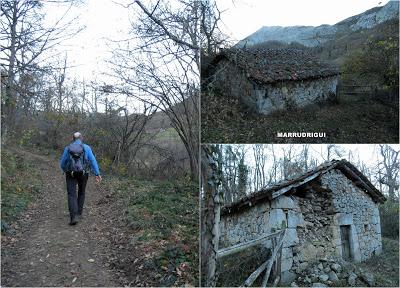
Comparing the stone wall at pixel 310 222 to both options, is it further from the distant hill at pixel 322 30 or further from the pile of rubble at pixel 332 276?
the distant hill at pixel 322 30

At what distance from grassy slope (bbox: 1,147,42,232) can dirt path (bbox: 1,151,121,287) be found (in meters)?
0.17

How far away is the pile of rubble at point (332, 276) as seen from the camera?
3891mm

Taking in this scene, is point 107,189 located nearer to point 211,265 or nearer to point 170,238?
point 170,238

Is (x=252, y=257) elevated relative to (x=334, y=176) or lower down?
lower down

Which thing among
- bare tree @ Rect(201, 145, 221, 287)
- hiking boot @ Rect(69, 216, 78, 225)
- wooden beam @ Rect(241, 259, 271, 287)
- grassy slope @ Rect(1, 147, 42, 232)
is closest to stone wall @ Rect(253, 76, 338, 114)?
bare tree @ Rect(201, 145, 221, 287)

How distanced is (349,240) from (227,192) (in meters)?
3.08

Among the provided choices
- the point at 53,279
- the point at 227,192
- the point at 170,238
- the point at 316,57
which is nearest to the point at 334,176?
the point at 316,57

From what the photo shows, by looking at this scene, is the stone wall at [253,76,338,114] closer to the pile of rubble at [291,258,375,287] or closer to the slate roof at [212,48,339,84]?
the slate roof at [212,48,339,84]

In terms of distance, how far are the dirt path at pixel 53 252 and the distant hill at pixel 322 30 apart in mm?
3554

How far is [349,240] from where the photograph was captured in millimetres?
5973

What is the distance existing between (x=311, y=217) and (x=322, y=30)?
8.63ft

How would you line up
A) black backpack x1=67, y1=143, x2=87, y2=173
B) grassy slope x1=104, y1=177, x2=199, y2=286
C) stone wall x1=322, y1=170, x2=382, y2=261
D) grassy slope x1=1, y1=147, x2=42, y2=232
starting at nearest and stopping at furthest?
grassy slope x1=104, y1=177, x2=199, y2=286
stone wall x1=322, y1=170, x2=382, y2=261
grassy slope x1=1, y1=147, x2=42, y2=232
black backpack x1=67, y1=143, x2=87, y2=173

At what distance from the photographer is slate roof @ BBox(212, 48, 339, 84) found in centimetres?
492

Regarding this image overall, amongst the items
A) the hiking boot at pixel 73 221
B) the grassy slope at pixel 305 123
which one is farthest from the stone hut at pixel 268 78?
the hiking boot at pixel 73 221
